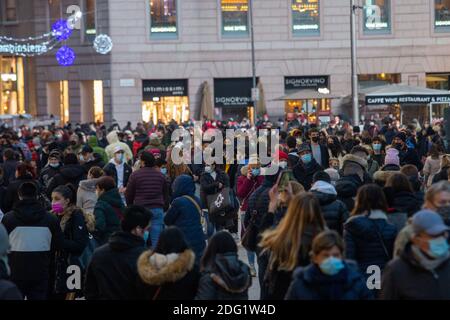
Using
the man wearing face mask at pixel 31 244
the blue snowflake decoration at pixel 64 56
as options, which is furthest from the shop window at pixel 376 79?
the man wearing face mask at pixel 31 244

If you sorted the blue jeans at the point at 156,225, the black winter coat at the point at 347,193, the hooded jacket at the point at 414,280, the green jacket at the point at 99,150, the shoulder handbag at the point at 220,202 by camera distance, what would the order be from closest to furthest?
the hooded jacket at the point at 414,280 → the black winter coat at the point at 347,193 → the blue jeans at the point at 156,225 → the shoulder handbag at the point at 220,202 → the green jacket at the point at 99,150

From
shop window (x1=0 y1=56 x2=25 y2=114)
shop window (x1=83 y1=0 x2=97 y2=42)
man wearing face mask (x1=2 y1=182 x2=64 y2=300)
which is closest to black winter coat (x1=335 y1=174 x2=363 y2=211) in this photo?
man wearing face mask (x1=2 y1=182 x2=64 y2=300)

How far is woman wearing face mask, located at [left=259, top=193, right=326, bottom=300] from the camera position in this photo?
8.20 metres

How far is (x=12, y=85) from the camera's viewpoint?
51.8 m

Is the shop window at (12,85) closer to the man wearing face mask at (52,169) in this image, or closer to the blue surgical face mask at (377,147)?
the blue surgical face mask at (377,147)

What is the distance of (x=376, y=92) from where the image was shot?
31469 millimetres

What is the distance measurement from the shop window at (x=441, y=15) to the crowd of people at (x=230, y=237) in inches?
1228

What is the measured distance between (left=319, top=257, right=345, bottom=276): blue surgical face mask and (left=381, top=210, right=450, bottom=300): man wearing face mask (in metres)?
0.41

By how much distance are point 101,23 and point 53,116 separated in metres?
4.47

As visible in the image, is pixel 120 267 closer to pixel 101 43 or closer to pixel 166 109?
pixel 101 43

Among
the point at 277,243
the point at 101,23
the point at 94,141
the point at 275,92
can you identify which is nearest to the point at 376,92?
the point at 94,141

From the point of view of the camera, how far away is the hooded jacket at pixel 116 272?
26.8 feet

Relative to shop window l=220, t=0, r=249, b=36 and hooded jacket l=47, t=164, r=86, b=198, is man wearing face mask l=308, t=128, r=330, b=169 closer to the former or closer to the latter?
hooded jacket l=47, t=164, r=86, b=198
